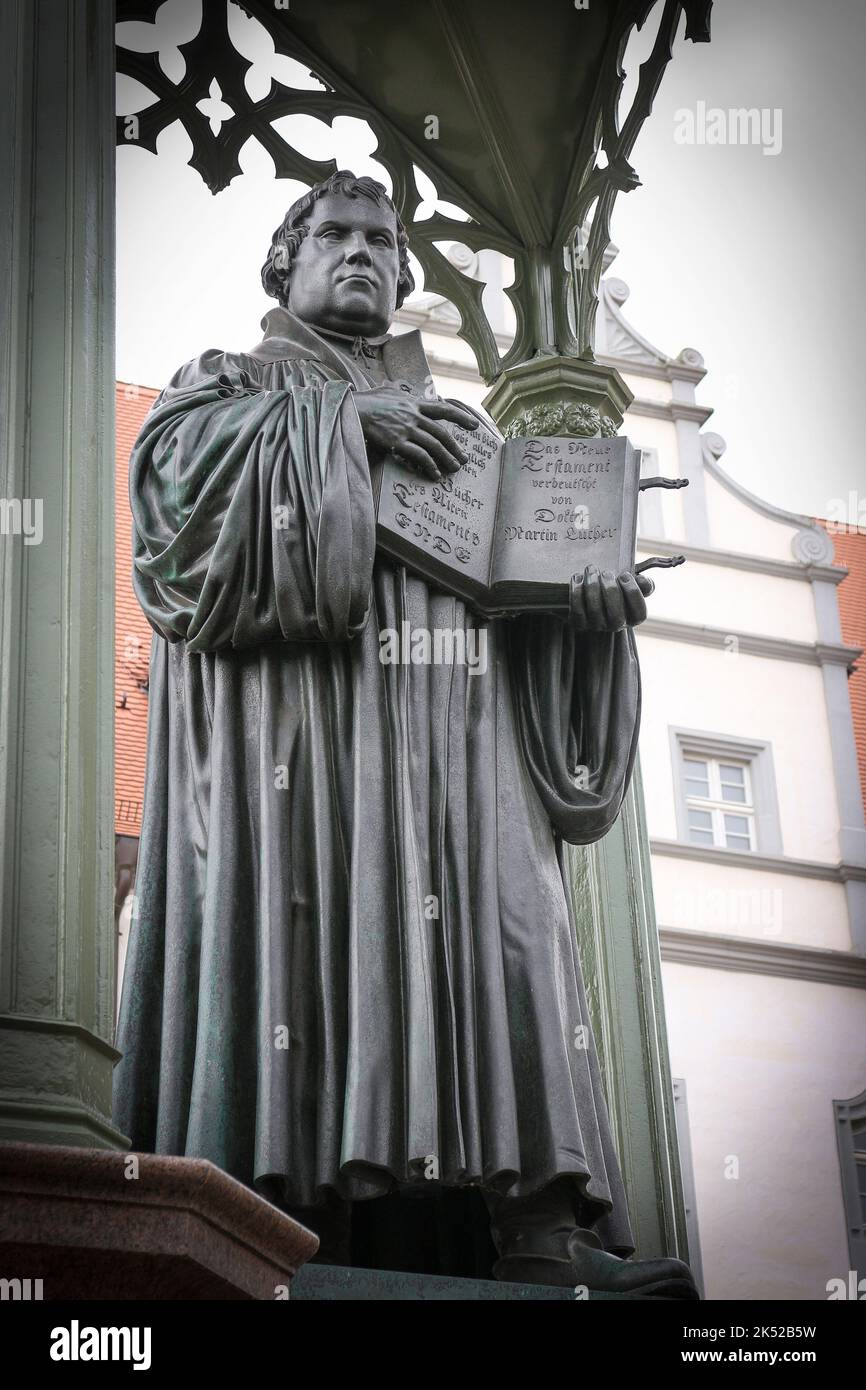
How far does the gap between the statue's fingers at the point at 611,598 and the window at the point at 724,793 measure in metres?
15.1

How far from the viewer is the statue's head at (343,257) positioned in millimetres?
6488

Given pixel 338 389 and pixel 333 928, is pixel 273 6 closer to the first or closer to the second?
pixel 338 389

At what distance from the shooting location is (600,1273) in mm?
5320

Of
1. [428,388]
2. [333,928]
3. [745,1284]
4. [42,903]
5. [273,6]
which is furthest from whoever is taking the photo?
[745,1284]

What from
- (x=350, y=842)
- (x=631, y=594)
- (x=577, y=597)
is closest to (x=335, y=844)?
(x=350, y=842)

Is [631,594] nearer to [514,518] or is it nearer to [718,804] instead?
[514,518]

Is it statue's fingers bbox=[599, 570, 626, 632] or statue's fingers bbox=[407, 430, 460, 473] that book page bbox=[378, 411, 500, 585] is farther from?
statue's fingers bbox=[599, 570, 626, 632]

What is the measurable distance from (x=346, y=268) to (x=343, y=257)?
0.12 feet

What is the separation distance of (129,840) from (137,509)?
25.7 feet

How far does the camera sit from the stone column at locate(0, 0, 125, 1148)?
4773 mm

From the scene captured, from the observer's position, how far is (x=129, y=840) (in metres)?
13.7

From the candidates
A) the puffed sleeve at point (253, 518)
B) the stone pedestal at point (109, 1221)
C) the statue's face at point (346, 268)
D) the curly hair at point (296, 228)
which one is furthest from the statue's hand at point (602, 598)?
the stone pedestal at point (109, 1221)

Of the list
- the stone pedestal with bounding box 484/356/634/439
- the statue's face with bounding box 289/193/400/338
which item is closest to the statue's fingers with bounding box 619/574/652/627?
the statue's face with bounding box 289/193/400/338
